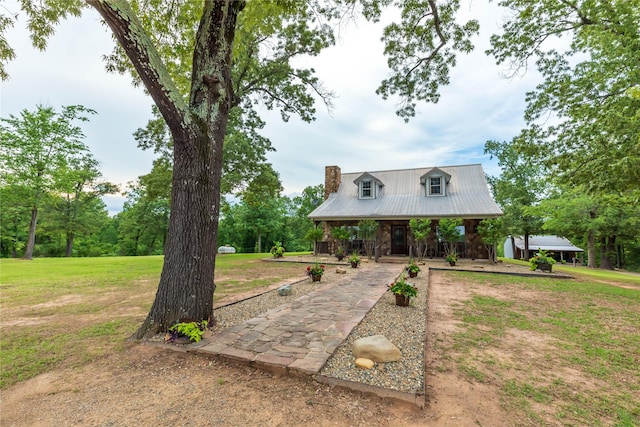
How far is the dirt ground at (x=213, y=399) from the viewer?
2.21 m

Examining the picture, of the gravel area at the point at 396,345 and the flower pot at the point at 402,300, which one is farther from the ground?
the flower pot at the point at 402,300

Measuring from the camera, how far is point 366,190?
18.4m

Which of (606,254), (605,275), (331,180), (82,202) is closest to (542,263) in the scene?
(605,275)

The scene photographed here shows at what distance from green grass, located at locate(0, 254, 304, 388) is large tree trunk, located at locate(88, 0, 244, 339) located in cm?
76

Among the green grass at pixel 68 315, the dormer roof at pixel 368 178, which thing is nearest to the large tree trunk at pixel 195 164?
the green grass at pixel 68 315

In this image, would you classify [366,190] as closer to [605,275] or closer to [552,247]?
[605,275]

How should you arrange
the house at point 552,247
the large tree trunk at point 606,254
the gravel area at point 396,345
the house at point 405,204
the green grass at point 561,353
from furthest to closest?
the house at point 552,247 < the large tree trunk at point 606,254 < the house at point 405,204 < the gravel area at point 396,345 < the green grass at point 561,353

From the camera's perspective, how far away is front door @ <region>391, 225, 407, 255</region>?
16.8 metres

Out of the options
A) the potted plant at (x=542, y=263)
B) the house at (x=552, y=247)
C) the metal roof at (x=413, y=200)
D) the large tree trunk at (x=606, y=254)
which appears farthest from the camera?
Answer: the house at (x=552, y=247)

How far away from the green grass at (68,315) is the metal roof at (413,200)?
28.8ft

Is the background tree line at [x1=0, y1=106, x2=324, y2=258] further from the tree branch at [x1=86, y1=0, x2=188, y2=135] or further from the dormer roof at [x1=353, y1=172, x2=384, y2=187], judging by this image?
the tree branch at [x1=86, y1=0, x2=188, y2=135]

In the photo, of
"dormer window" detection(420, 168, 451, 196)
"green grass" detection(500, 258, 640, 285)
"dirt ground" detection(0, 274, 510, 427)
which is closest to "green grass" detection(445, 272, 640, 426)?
"dirt ground" detection(0, 274, 510, 427)

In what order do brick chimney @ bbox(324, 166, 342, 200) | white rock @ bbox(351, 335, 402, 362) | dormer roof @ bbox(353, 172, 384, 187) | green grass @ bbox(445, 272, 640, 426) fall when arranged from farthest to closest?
brick chimney @ bbox(324, 166, 342, 200)
dormer roof @ bbox(353, 172, 384, 187)
white rock @ bbox(351, 335, 402, 362)
green grass @ bbox(445, 272, 640, 426)

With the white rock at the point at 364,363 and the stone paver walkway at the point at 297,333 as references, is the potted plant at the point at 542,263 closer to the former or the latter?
the stone paver walkway at the point at 297,333
